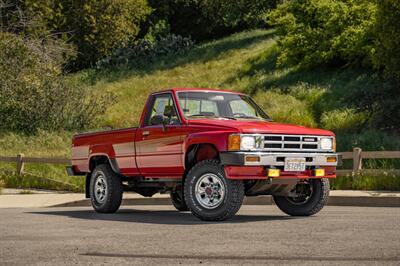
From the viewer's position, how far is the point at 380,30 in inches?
1075

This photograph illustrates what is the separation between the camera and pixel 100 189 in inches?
563

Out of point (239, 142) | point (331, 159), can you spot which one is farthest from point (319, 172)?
point (239, 142)

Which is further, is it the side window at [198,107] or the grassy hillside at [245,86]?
the grassy hillside at [245,86]

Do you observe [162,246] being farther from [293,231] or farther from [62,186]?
[62,186]

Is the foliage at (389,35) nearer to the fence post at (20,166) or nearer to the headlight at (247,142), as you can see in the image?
the fence post at (20,166)

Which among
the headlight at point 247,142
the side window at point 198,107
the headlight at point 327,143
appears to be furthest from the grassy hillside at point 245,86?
the headlight at point 247,142

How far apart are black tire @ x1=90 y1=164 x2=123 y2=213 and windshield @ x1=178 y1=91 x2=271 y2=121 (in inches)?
84.7

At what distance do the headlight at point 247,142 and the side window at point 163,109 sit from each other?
157cm

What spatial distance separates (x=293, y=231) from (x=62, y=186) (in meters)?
13.3

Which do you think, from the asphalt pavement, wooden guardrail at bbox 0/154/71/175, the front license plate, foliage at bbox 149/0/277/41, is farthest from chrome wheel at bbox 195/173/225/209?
foliage at bbox 149/0/277/41

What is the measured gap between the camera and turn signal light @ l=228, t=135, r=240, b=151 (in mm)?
11461

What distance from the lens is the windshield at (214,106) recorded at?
507 inches

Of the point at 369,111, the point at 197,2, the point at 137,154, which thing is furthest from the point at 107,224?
the point at 197,2

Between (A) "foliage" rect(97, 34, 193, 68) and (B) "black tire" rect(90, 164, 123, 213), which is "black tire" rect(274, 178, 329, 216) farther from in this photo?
(A) "foliage" rect(97, 34, 193, 68)
